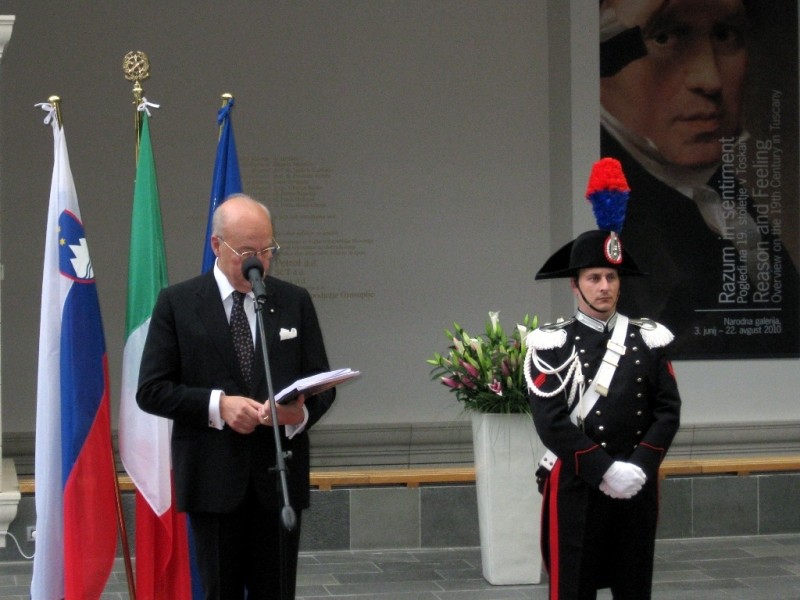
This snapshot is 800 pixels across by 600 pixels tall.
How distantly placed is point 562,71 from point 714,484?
301cm

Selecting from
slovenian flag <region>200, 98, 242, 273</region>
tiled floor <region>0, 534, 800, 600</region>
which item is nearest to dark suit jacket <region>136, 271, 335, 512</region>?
slovenian flag <region>200, 98, 242, 273</region>

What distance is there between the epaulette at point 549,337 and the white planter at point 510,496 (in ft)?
6.24

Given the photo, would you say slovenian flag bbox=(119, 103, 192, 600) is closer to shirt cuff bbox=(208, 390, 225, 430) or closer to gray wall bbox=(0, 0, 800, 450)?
shirt cuff bbox=(208, 390, 225, 430)

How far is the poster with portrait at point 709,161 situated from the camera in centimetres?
868

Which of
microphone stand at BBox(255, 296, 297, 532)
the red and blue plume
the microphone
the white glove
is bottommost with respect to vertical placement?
the white glove

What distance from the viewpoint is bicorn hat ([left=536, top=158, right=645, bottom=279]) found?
423cm

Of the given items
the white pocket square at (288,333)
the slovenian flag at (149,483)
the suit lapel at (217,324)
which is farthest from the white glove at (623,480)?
the slovenian flag at (149,483)

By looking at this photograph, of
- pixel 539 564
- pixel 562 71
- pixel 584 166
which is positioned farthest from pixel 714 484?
pixel 562 71

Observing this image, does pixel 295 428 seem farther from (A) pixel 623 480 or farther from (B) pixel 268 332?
(A) pixel 623 480

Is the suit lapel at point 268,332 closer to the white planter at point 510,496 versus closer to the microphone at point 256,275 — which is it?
the microphone at point 256,275

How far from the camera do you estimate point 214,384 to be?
12.7 ft

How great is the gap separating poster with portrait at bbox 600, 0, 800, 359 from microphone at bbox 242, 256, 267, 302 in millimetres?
5419

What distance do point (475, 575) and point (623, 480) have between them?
2615 millimetres

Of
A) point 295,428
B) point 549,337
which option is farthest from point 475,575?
point 295,428
